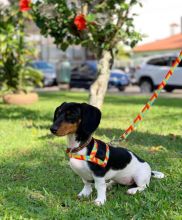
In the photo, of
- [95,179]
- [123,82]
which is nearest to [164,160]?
[95,179]

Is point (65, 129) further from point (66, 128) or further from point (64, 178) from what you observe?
point (64, 178)

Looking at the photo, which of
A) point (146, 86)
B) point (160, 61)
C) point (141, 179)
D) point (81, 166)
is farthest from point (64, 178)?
point (146, 86)

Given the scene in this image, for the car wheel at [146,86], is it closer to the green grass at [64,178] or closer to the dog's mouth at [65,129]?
the green grass at [64,178]

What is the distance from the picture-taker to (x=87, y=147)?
170 inches

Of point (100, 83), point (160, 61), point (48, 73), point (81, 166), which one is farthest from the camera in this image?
point (48, 73)

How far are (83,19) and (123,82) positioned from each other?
17964mm

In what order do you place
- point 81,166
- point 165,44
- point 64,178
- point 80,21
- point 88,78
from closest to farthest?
point 81,166 < point 64,178 < point 80,21 < point 88,78 < point 165,44

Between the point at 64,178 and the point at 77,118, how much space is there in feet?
4.57

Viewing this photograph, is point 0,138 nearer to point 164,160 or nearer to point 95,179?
point 164,160

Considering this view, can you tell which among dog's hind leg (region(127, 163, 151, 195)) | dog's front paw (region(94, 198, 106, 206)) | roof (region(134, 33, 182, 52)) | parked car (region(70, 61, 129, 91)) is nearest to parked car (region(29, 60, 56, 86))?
parked car (region(70, 61, 129, 91))

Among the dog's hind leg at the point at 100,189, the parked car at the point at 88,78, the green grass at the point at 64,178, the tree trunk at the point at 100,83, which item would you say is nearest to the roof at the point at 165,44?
the parked car at the point at 88,78

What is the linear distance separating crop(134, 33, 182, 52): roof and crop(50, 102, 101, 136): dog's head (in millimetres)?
38224

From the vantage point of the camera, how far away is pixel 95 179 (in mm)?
4309

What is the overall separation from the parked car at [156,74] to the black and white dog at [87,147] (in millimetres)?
17321
